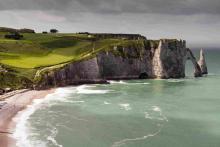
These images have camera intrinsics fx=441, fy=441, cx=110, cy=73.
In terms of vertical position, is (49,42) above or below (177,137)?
above

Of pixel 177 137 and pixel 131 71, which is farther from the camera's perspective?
pixel 131 71

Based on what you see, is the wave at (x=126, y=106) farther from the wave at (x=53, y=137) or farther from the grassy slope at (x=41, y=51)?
the grassy slope at (x=41, y=51)

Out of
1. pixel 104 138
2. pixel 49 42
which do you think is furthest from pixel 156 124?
pixel 49 42

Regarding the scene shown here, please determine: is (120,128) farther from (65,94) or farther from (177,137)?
(65,94)

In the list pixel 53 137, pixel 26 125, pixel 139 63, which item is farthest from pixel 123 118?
pixel 139 63

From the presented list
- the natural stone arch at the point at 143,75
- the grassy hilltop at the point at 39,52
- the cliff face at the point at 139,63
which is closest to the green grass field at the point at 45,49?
the grassy hilltop at the point at 39,52

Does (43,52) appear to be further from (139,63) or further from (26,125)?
(26,125)

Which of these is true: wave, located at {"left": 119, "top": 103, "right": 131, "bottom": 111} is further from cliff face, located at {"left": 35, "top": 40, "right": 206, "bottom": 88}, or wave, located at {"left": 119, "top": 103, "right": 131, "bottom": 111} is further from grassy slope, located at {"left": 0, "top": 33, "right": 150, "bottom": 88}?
cliff face, located at {"left": 35, "top": 40, "right": 206, "bottom": 88}

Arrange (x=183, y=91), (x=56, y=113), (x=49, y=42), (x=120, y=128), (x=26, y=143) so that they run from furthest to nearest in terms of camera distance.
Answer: (x=49, y=42), (x=183, y=91), (x=56, y=113), (x=120, y=128), (x=26, y=143)
